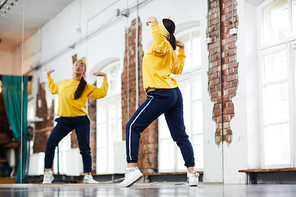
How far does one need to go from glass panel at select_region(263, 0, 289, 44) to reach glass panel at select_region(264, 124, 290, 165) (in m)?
1.01

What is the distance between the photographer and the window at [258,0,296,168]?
4293mm

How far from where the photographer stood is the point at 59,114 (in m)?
4.38

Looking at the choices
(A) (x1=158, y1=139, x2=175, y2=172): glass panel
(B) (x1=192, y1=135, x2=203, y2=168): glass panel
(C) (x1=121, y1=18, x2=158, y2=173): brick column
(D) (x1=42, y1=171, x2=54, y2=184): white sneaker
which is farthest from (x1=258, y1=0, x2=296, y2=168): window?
(D) (x1=42, y1=171, x2=54, y2=184): white sneaker

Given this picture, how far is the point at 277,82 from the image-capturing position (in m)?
4.46

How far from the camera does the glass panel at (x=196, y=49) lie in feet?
16.7

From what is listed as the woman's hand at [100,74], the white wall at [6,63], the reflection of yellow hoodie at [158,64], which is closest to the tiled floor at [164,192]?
the reflection of yellow hoodie at [158,64]

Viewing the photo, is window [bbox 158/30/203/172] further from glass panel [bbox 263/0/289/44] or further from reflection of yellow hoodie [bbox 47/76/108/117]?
reflection of yellow hoodie [bbox 47/76/108/117]

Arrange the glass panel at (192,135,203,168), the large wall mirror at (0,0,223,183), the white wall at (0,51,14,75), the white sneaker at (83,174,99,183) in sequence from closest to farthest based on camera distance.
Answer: the white sneaker at (83,174,99,183), the large wall mirror at (0,0,223,183), the glass panel at (192,135,203,168), the white wall at (0,51,14,75)

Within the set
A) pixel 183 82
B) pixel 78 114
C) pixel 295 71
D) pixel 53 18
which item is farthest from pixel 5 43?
pixel 295 71

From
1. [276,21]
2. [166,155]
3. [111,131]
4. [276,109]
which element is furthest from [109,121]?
[276,21]

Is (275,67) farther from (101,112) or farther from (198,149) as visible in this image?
(101,112)

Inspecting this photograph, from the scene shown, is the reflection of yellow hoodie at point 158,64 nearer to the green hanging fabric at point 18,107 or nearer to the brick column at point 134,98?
the brick column at point 134,98

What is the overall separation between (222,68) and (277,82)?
2.45 ft

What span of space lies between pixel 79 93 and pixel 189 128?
153 centimetres
